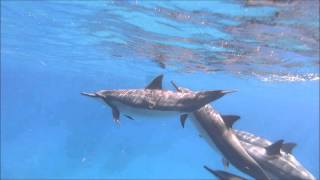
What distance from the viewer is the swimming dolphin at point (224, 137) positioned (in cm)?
842

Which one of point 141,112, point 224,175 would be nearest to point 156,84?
point 141,112

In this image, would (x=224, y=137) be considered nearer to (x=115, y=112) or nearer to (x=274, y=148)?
(x=274, y=148)

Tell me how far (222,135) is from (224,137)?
6 cm

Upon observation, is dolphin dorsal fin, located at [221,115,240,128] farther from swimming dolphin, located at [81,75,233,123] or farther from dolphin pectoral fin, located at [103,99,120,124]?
dolphin pectoral fin, located at [103,99,120,124]

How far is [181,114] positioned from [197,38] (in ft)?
49.9

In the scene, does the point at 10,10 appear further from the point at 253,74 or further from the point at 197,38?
the point at 253,74

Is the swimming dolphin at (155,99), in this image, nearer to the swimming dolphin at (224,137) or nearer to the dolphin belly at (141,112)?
the dolphin belly at (141,112)

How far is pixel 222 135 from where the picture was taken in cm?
894

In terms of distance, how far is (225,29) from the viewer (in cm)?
2112

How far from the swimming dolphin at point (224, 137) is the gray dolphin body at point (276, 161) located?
544 mm

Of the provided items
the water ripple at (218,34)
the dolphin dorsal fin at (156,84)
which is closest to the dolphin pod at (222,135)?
the dolphin dorsal fin at (156,84)

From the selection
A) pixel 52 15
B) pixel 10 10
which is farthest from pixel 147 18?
pixel 10 10

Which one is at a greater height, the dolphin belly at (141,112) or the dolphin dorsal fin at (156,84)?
the dolphin dorsal fin at (156,84)

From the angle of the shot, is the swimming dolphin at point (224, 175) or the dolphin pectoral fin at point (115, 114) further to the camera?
the dolphin pectoral fin at point (115, 114)
